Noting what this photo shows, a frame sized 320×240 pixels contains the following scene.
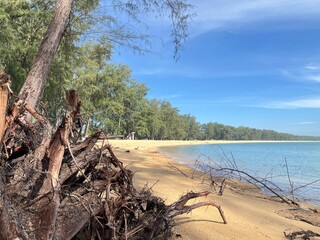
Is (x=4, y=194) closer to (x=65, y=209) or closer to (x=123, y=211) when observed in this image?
(x=65, y=209)

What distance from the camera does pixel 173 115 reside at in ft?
312

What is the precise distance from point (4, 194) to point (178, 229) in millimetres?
2306

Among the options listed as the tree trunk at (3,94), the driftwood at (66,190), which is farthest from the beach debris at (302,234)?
the tree trunk at (3,94)

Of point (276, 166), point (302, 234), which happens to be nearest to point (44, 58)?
point (302, 234)

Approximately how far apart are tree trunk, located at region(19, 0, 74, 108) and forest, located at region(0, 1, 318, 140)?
370 mm

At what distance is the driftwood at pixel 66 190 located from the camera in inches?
99.0

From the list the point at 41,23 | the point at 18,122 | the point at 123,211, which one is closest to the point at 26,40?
the point at 41,23

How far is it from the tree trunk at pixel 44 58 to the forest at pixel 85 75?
0.37 metres

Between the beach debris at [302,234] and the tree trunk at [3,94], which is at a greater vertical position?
the tree trunk at [3,94]

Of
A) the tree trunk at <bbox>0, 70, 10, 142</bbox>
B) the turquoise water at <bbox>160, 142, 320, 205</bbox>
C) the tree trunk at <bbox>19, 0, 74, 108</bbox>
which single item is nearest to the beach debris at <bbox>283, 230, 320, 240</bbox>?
the turquoise water at <bbox>160, 142, 320, 205</bbox>

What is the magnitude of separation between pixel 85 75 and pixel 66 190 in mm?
27097

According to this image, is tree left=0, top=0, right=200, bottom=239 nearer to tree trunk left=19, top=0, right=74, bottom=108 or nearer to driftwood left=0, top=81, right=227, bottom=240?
driftwood left=0, top=81, right=227, bottom=240

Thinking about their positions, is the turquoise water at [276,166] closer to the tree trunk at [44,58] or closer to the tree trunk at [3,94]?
the tree trunk at [44,58]

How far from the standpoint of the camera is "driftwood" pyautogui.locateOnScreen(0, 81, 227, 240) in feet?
8.25
